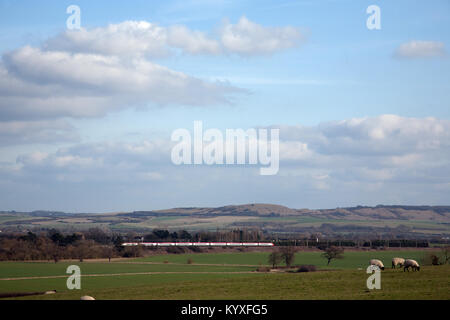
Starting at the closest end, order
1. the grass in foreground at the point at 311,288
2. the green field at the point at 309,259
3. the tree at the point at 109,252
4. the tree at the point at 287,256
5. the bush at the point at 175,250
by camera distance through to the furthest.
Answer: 1. the grass in foreground at the point at 311,288
2. the tree at the point at 287,256
3. the green field at the point at 309,259
4. the tree at the point at 109,252
5. the bush at the point at 175,250

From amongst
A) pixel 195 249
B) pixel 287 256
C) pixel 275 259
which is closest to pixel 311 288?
pixel 287 256

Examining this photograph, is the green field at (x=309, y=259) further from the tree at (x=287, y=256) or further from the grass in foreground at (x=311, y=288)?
the grass in foreground at (x=311, y=288)

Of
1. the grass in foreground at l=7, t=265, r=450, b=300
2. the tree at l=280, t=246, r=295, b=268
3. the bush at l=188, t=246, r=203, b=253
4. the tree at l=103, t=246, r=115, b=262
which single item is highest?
the grass in foreground at l=7, t=265, r=450, b=300

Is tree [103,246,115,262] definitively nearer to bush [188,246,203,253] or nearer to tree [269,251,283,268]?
bush [188,246,203,253]

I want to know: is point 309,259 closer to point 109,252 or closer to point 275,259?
point 275,259

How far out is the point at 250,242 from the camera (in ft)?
638

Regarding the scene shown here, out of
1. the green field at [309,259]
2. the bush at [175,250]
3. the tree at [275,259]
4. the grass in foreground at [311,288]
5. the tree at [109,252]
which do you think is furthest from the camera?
the bush at [175,250]

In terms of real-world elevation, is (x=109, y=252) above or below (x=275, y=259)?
below

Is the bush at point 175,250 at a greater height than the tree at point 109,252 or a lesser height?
lesser

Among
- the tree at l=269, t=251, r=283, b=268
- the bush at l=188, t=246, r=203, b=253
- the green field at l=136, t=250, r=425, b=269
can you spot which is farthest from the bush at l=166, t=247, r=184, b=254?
the tree at l=269, t=251, r=283, b=268

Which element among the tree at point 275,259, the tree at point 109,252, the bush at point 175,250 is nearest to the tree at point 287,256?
the tree at point 275,259

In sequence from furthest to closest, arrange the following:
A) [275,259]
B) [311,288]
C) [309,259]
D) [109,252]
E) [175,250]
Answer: [175,250]
[109,252]
[309,259]
[275,259]
[311,288]

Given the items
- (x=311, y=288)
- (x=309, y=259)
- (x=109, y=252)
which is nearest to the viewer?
(x=311, y=288)
